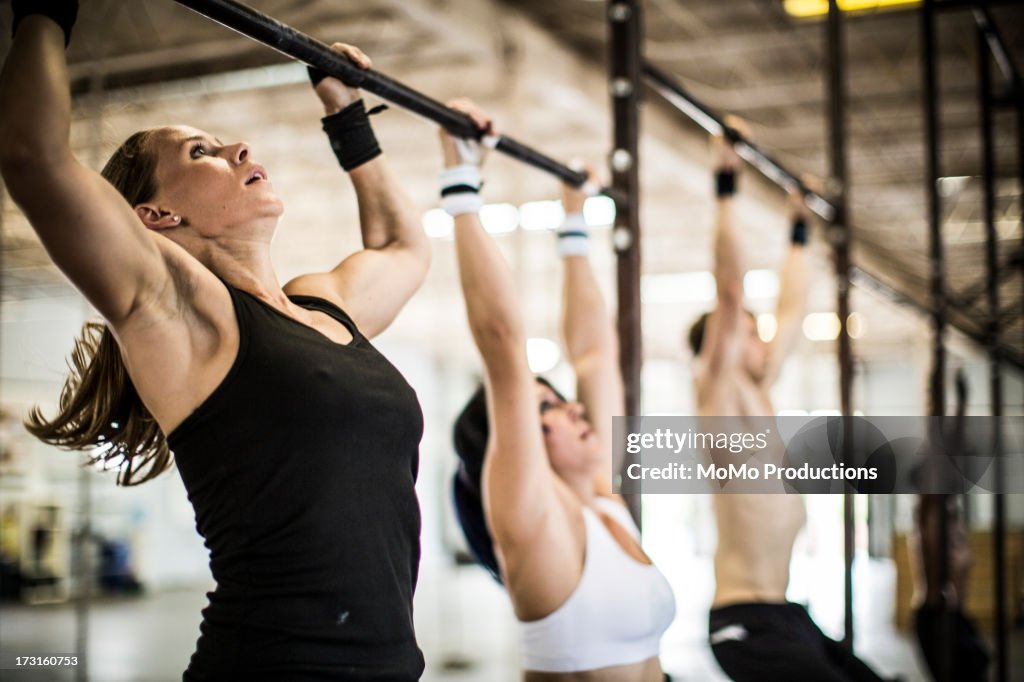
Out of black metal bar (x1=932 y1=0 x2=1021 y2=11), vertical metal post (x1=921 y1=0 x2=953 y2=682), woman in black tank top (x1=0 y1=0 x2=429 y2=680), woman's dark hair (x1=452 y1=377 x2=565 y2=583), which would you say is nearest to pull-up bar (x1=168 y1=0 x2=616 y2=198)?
woman in black tank top (x1=0 y1=0 x2=429 y2=680)

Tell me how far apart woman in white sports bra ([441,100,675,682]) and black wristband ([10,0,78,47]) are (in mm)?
894

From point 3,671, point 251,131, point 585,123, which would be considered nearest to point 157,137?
point 3,671

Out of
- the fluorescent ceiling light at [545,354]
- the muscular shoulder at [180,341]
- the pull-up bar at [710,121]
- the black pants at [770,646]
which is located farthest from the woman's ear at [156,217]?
the fluorescent ceiling light at [545,354]

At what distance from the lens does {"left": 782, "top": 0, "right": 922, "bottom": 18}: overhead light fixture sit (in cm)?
541

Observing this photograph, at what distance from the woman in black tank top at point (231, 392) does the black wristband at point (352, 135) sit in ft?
0.95

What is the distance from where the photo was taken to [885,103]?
9414 mm

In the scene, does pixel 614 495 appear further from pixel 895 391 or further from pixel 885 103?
pixel 895 391

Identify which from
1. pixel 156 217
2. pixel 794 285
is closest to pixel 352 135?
pixel 156 217

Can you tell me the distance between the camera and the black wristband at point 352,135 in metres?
1.56

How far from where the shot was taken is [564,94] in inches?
318

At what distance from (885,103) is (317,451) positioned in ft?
30.4

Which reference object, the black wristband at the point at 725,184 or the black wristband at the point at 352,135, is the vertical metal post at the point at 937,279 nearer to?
the black wristband at the point at 725,184

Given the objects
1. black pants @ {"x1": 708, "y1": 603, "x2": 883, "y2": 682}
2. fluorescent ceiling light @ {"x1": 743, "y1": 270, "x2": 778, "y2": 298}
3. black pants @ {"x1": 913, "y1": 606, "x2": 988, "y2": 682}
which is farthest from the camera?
fluorescent ceiling light @ {"x1": 743, "y1": 270, "x2": 778, "y2": 298}

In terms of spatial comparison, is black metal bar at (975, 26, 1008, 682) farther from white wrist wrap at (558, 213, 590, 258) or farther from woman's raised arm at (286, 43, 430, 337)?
woman's raised arm at (286, 43, 430, 337)
